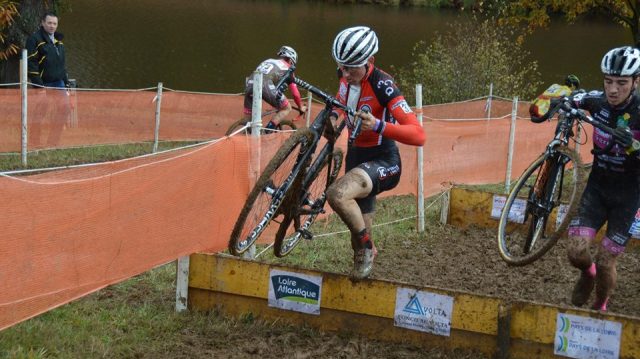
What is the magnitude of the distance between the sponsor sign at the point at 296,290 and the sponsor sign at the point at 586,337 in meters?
1.74

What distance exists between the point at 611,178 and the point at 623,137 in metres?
0.49

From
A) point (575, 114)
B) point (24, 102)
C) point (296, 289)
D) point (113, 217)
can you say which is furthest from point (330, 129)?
point (24, 102)

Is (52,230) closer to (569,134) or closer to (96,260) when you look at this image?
(96,260)

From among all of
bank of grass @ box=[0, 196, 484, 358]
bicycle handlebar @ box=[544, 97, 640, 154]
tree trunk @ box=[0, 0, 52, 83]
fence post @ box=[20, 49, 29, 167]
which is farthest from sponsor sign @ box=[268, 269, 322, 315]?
tree trunk @ box=[0, 0, 52, 83]

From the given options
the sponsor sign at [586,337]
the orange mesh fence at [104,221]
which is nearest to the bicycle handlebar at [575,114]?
the sponsor sign at [586,337]

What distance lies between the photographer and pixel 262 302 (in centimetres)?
621

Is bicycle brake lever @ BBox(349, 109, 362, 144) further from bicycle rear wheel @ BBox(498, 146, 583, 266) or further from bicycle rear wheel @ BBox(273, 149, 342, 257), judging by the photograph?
bicycle rear wheel @ BBox(498, 146, 583, 266)

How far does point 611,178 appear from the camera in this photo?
641cm

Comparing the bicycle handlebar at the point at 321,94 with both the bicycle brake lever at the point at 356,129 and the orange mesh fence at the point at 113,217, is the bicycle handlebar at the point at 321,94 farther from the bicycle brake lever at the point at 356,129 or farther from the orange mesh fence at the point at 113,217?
the orange mesh fence at the point at 113,217

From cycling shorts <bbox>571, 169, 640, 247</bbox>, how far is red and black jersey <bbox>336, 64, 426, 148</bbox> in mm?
1474

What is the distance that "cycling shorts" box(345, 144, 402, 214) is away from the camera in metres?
6.32

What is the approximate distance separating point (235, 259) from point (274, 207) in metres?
0.50

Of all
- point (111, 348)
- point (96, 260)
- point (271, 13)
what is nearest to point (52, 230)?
point (96, 260)

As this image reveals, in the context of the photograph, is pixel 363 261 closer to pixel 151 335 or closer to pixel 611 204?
pixel 151 335
